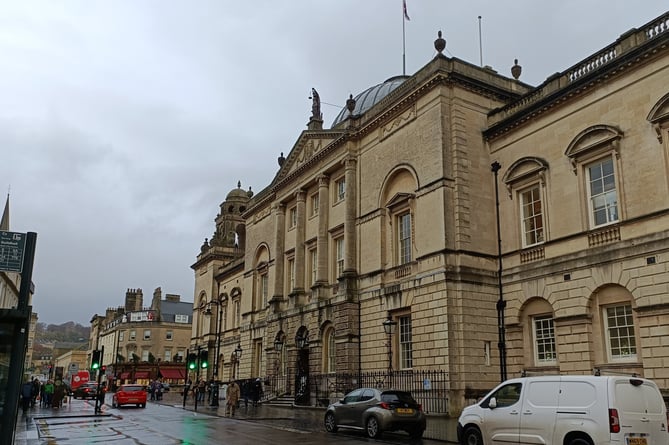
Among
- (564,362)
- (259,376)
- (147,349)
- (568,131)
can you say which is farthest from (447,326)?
(147,349)

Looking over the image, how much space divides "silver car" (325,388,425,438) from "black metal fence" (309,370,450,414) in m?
5.82

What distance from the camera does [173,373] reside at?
8219cm

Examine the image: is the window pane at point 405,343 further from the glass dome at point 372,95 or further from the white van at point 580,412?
the glass dome at point 372,95

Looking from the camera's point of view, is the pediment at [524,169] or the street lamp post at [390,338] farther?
the street lamp post at [390,338]

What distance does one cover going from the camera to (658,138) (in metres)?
20.0

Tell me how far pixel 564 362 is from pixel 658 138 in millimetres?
8278

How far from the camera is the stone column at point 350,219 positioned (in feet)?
104

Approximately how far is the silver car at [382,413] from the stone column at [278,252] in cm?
2036

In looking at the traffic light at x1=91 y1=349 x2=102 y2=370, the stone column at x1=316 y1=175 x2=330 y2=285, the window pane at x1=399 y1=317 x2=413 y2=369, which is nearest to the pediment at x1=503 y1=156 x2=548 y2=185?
the window pane at x1=399 y1=317 x2=413 y2=369

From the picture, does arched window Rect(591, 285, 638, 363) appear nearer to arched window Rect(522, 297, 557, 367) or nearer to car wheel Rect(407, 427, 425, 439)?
arched window Rect(522, 297, 557, 367)

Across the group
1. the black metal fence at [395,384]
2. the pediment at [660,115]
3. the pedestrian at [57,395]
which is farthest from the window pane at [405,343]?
the pedestrian at [57,395]

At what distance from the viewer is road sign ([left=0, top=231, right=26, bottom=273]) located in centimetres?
1044

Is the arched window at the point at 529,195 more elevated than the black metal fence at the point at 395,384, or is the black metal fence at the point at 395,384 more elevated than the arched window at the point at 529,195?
the arched window at the point at 529,195

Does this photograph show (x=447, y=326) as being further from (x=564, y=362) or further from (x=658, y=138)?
(x=658, y=138)
